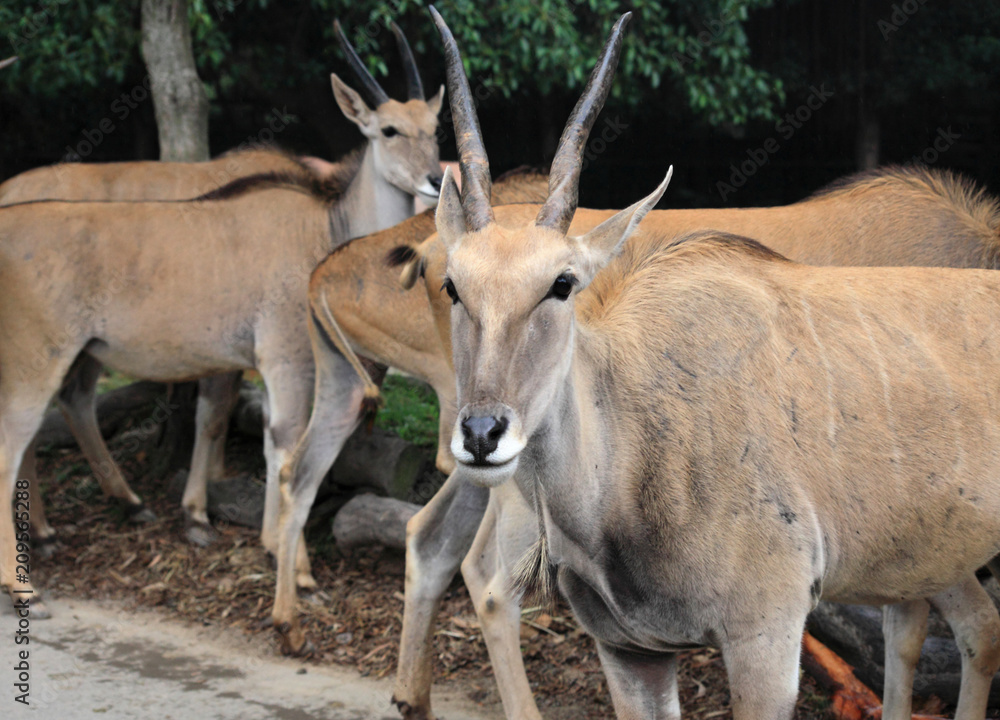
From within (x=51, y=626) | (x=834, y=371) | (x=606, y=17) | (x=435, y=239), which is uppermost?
(x=606, y=17)

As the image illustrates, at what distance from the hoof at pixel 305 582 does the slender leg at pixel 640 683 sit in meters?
2.46

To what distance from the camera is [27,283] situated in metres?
4.82

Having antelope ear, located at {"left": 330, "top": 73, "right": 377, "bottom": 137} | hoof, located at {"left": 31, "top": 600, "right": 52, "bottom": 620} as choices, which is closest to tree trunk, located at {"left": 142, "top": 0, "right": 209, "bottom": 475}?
antelope ear, located at {"left": 330, "top": 73, "right": 377, "bottom": 137}

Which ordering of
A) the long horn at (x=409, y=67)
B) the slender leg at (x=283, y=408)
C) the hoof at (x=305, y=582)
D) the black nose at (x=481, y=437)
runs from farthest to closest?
the long horn at (x=409, y=67)
the slender leg at (x=283, y=408)
the hoof at (x=305, y=582)
the black nose at (x=481, y=437)

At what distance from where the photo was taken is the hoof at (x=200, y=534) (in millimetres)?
5406

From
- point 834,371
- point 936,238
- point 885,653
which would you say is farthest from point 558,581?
point 936,238

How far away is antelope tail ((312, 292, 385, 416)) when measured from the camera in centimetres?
425

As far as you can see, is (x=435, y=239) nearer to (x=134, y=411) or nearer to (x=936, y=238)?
(x=936, y=238)

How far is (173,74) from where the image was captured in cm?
638

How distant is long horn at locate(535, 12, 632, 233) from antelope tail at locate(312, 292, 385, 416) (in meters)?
1.92

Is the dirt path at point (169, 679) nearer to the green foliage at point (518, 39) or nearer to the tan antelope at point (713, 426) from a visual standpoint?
the tan antelope at point (713, 426)

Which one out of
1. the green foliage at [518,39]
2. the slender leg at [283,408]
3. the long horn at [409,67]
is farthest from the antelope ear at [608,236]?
the green foliage at [518,39]

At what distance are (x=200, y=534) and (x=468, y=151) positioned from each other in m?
3.57

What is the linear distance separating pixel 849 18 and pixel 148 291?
18.8ft
